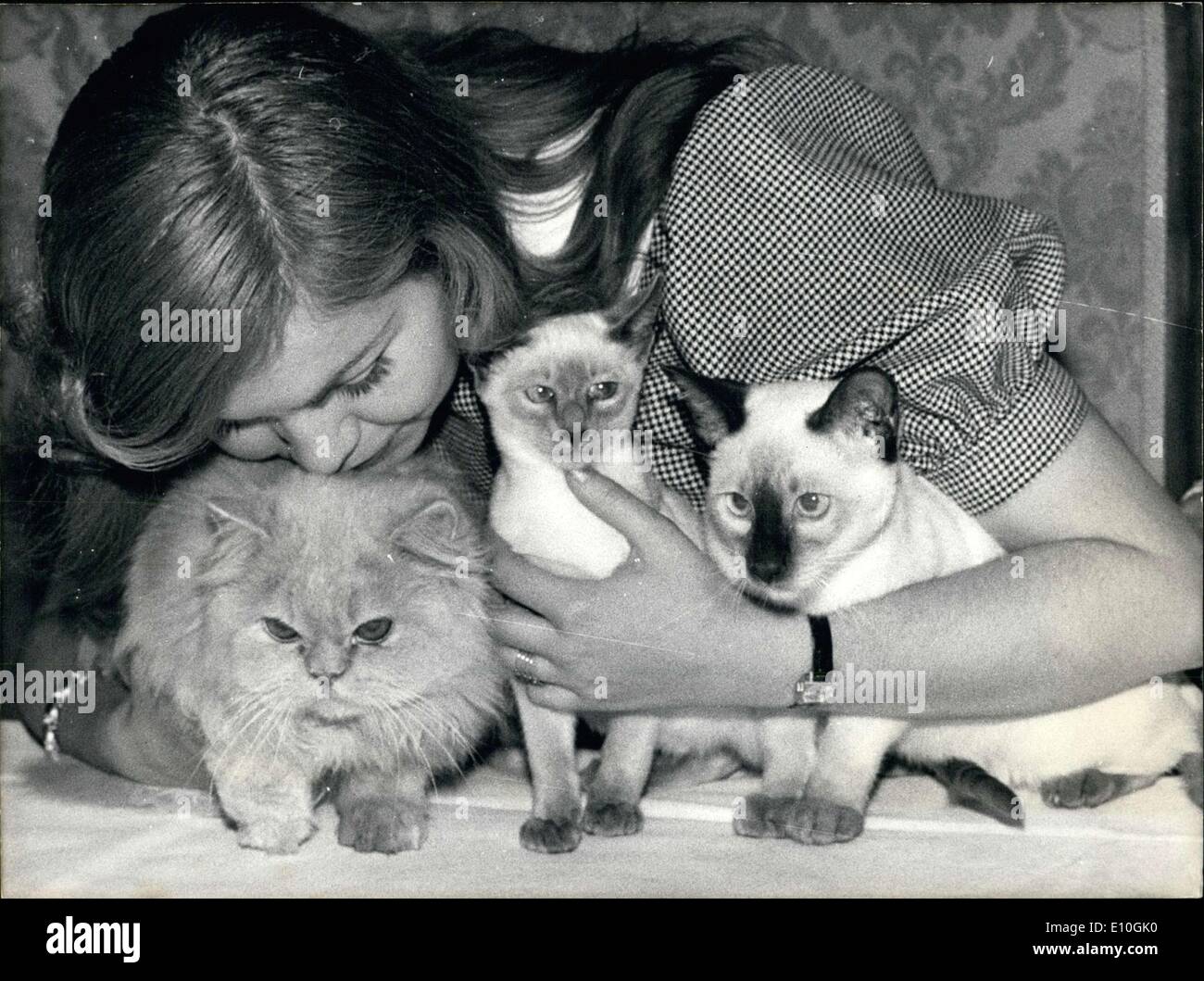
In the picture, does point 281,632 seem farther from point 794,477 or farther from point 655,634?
point 794,477

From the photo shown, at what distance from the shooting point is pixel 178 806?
63.8 inches

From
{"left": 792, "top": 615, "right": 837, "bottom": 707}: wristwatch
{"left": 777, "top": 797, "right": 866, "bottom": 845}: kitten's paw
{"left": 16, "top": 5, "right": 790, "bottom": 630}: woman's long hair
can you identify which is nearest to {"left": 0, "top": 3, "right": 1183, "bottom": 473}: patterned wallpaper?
{"left": 16, "top": 5, "right": 790, "bottom": 630}: woman's long hair

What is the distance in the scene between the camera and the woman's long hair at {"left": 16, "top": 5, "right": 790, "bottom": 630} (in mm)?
1337

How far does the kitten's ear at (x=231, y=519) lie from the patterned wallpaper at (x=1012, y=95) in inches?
27.2

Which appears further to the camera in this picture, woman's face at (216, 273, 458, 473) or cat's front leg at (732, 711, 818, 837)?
cat's front leg at (732, 711, 818, 837)

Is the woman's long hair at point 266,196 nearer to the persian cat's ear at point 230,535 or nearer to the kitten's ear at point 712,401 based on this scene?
the persian cat's ear at point 230,535

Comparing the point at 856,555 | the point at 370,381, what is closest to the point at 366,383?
the point at 370,381

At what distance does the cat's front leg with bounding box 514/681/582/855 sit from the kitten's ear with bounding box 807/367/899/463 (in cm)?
52

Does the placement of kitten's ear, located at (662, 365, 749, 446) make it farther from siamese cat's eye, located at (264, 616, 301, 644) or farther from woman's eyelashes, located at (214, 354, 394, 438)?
siamese cat's eye, located at (264, 616, 301, 644)

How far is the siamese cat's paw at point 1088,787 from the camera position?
156cm

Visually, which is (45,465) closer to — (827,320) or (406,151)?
(406,151)
